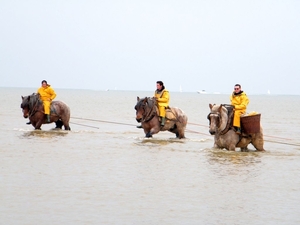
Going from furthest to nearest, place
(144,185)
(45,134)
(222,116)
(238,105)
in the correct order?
(45,134) → (238,105) → (222,116) → (144,185)

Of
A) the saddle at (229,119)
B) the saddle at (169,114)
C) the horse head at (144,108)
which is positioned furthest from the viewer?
the saddle at (169,114)

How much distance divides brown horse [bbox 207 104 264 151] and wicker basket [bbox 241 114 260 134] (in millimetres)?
219

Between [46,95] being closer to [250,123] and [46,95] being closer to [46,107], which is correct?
[46,107]

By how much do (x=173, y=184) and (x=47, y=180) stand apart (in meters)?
2.02

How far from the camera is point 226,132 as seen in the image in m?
15.8

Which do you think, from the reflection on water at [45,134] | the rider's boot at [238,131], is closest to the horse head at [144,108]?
the reflection on water at [45,134]

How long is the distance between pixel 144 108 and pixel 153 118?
45 centimetres

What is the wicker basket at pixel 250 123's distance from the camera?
1573 centimetres

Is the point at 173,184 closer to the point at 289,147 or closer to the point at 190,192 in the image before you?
the point at 190,192

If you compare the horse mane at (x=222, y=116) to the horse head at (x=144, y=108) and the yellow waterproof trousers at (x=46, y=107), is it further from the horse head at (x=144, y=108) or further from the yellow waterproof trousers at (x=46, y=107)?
the yellow waterproof trousers at (x=46, y=107)

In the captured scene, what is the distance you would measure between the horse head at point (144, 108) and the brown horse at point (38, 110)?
373 cm

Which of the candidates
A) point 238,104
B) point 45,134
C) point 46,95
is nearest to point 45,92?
point 46,95

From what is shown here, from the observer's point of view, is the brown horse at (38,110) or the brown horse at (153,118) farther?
the brown horse at (38,110)

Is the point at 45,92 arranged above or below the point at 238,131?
above
